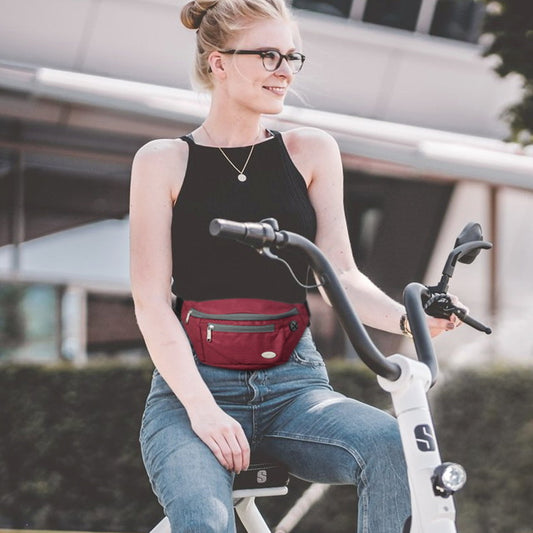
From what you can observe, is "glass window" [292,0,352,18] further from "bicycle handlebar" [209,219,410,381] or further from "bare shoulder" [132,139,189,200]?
"bicycle handlebar" [209,219,410,381]

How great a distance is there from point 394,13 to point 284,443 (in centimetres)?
894

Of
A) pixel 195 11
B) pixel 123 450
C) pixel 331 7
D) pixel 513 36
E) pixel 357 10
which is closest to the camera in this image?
pixel 195 11

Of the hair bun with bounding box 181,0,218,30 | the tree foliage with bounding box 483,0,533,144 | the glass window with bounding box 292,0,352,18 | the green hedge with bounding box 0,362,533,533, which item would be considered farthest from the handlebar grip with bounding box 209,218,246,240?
the glass window with bounding box 292,0,352,18

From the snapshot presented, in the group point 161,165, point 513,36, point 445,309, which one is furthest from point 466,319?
point 513,36

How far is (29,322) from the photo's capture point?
893cm

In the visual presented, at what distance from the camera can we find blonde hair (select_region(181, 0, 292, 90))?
102 inches

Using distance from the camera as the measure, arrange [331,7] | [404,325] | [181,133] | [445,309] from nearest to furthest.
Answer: [445,309]
[404,325]
[181,133]
[331,7]

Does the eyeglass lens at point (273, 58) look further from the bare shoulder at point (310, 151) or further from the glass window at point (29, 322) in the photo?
the glass window at point (29, 322)

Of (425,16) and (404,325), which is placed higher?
(404,325)

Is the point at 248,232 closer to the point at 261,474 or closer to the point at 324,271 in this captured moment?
the point at 324,271

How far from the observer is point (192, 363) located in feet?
8.05

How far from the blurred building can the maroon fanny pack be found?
5467 millimetres

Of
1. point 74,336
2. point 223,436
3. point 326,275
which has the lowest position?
point 74,336

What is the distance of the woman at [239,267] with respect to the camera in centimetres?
236
